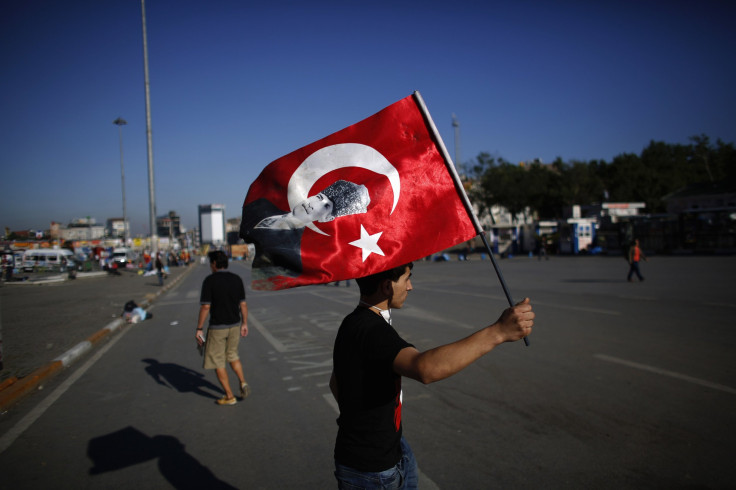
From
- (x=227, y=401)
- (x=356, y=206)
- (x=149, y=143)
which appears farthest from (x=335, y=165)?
(x=149, y=143)

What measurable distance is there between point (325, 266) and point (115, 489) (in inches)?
115

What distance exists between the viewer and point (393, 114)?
8.86ft

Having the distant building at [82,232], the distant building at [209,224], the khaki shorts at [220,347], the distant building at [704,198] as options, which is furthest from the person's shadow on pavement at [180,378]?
the distant building at [209,224]

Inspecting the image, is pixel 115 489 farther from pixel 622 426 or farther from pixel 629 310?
pixel 629 310

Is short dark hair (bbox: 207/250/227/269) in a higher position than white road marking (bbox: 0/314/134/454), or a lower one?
higher

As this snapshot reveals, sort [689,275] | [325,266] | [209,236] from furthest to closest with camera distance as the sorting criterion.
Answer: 1. [209,236]
2. [689,275]
3. [325,266]

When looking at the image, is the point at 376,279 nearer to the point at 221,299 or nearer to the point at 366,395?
the point at 366,395

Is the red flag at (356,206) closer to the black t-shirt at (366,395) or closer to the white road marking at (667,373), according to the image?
the black t-shirt at (366,395)

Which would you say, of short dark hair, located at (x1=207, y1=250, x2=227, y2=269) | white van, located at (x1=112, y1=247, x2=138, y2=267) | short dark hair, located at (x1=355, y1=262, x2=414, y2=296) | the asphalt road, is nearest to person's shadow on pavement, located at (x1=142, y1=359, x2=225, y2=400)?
the asphalt road

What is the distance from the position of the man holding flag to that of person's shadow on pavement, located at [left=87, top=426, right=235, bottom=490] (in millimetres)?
2185

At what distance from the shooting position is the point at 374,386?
2059mm

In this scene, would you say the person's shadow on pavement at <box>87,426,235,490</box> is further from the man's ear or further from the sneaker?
the man's ear

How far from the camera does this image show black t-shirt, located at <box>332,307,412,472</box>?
6.67 feet

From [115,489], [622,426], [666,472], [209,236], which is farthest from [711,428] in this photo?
[209,236]
